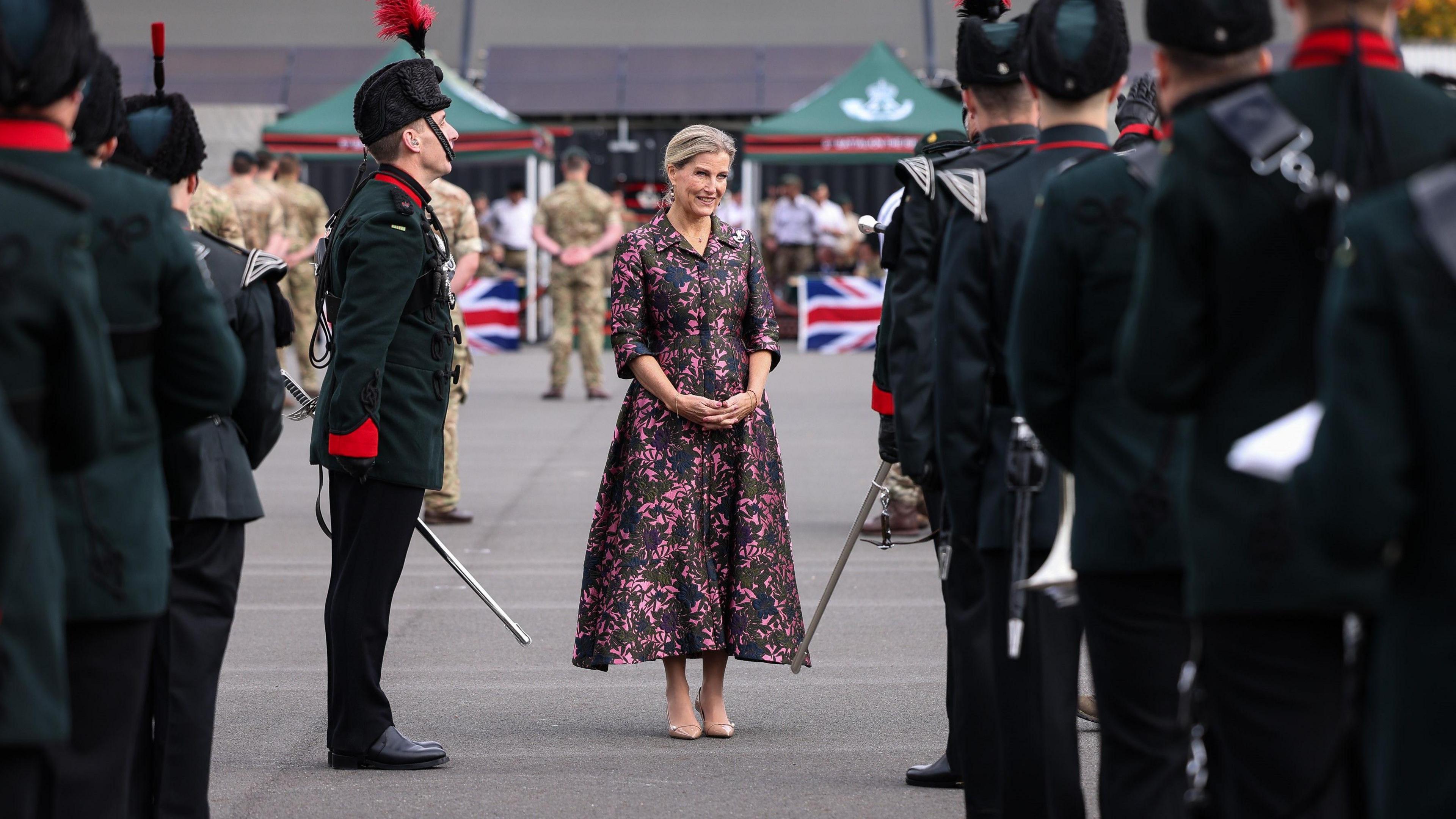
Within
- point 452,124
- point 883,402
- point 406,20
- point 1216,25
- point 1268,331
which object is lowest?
point 883,402

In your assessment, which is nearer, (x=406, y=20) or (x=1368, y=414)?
(x=1368, y=414)

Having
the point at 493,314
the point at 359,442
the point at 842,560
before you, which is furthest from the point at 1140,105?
→ the point at 493,314

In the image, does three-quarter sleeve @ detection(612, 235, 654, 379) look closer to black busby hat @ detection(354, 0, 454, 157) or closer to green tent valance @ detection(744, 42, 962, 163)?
black busby hat @ detection(354, 0, 454, 157)

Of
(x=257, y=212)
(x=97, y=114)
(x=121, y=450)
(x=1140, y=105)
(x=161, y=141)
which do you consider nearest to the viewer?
(x=121, y=450)

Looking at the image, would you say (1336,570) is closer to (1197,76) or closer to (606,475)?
(1197,76)

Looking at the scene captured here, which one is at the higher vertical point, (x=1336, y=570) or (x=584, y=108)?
(x=584, y=108)

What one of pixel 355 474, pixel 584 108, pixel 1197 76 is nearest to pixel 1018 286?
pixel 1197 76

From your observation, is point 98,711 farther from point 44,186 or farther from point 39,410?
point 44,186

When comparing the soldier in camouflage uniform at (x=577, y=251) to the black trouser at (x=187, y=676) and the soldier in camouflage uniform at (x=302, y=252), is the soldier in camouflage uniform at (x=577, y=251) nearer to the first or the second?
the soldier in camouflage uniform at (x=302, y=252)

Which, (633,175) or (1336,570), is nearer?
(1336,570)

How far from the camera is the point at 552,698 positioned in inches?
257

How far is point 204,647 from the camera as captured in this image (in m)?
4.32

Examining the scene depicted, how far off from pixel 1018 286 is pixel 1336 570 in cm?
110

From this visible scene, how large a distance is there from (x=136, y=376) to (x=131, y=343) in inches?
2.6
